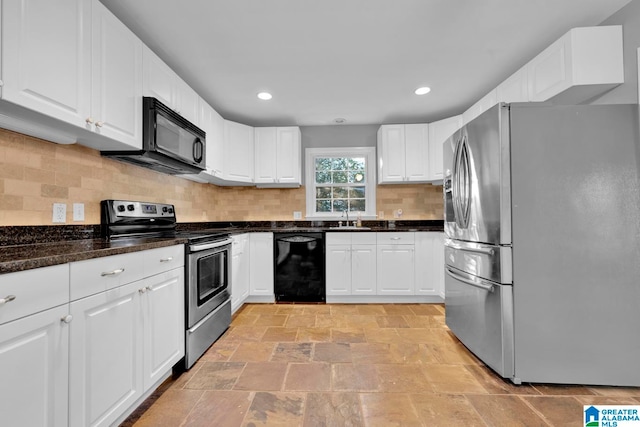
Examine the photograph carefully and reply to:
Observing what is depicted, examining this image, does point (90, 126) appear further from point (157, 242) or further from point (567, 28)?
point (567, 28)

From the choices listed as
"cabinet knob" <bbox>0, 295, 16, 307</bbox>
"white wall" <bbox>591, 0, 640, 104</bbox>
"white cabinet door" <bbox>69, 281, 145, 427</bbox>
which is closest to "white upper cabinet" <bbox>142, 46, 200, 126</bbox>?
"white cabinet door" <bbox>69, 281, 145, 427</bbox>

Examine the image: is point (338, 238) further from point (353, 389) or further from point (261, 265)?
point (353, 389)

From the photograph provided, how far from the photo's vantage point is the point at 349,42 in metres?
2.25

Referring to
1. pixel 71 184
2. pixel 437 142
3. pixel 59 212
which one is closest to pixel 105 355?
pixel 59 212

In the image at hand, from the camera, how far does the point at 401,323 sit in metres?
2.94

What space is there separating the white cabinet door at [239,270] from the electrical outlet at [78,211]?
1.38 metres

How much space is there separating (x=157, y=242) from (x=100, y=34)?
4.03ft

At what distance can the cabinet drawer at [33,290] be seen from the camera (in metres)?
0.90

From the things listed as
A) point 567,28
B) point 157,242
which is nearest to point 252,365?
point 157,242

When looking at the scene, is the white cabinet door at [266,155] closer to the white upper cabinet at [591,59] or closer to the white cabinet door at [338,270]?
the white cabinet door at [338,270]

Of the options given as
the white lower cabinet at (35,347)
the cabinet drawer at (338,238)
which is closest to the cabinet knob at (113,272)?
the white lower cabinet at (35,347)

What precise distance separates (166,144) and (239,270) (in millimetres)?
1618

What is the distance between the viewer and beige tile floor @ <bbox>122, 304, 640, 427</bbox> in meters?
1.56

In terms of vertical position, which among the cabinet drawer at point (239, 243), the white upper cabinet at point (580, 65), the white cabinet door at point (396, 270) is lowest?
the white cabinet door at point (396, 270)
